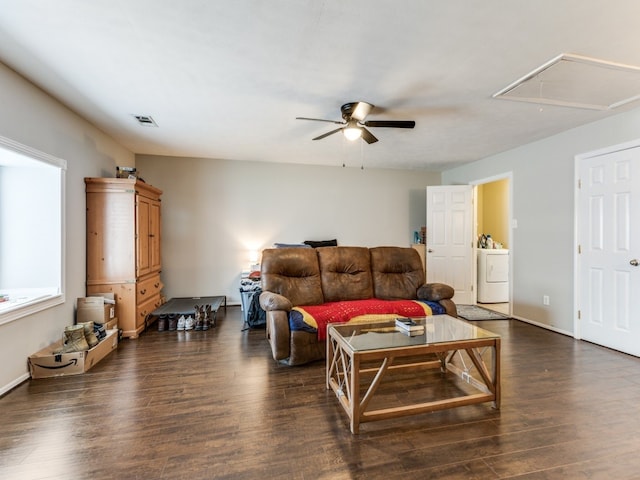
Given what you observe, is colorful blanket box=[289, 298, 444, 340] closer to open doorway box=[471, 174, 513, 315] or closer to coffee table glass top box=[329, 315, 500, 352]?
coffee table glass top box=[329, 315, 500, 352]

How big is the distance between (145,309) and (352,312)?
2.74 meters

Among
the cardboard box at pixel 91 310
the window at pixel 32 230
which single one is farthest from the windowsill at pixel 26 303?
the cardboard box at pixel 91 310

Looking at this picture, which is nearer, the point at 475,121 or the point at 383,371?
the point at 383,371

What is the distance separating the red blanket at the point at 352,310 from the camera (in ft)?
9.14

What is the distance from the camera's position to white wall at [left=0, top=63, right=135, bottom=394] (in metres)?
2.32

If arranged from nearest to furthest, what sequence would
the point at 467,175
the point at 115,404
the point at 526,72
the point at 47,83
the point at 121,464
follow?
the point at 121,464 → the point at 115,404 → the point at 526,72 → the point at 47,83 → the point at 467,175

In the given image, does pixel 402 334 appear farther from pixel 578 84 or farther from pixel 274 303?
pixel 578 84

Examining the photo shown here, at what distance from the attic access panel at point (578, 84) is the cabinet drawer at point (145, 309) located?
452 cm

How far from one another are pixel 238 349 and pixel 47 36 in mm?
2950

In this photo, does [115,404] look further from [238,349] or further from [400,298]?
[400,298]

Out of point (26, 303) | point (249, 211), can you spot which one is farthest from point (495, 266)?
point (26, 303)

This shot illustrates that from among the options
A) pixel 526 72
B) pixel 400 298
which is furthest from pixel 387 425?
pixel 526 72

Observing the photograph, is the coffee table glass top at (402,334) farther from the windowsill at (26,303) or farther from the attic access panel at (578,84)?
the windowsill at (26,303)

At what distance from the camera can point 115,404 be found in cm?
211
